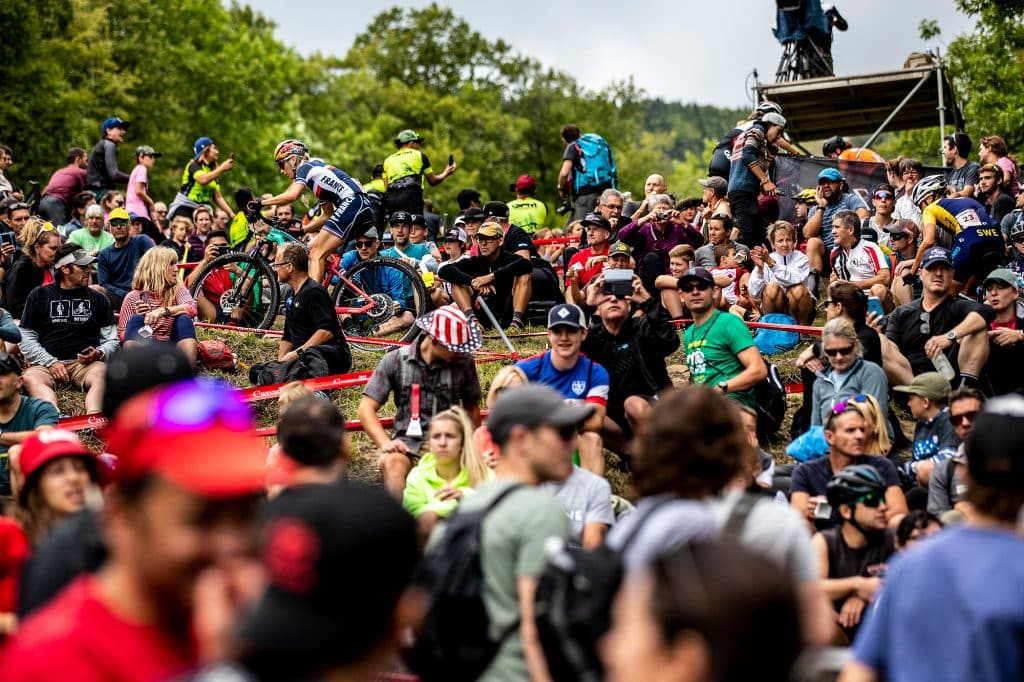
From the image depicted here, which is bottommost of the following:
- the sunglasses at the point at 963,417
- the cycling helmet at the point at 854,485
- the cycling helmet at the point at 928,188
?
the cycling helmet at the point at 854,485

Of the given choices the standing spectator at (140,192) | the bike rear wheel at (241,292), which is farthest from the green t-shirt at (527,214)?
the bike rear wheel at (241,292)

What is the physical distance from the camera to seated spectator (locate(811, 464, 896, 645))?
602 cm

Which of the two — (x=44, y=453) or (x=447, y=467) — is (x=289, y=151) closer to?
(x=447, y=467)

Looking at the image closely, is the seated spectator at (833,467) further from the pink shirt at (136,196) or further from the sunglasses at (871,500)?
the pink shirt at (136,196)

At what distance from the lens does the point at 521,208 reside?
17094mm

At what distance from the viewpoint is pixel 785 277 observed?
12.1 metres

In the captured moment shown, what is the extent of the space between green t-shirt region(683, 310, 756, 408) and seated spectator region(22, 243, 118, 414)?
5.09 metres

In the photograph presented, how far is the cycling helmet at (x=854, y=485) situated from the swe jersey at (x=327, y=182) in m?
7.15

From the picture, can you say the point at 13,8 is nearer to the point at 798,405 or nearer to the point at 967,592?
the point at 798,405

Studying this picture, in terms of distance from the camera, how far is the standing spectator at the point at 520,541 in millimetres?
A: 3750

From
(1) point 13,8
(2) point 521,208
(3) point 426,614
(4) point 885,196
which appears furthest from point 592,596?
Answer: (1) point 13,8

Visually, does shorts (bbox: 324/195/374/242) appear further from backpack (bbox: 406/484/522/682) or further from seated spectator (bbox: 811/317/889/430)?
backpack (bbox: 406/484/522/682)

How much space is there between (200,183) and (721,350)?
994cm

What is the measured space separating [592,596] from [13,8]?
28.0 m
